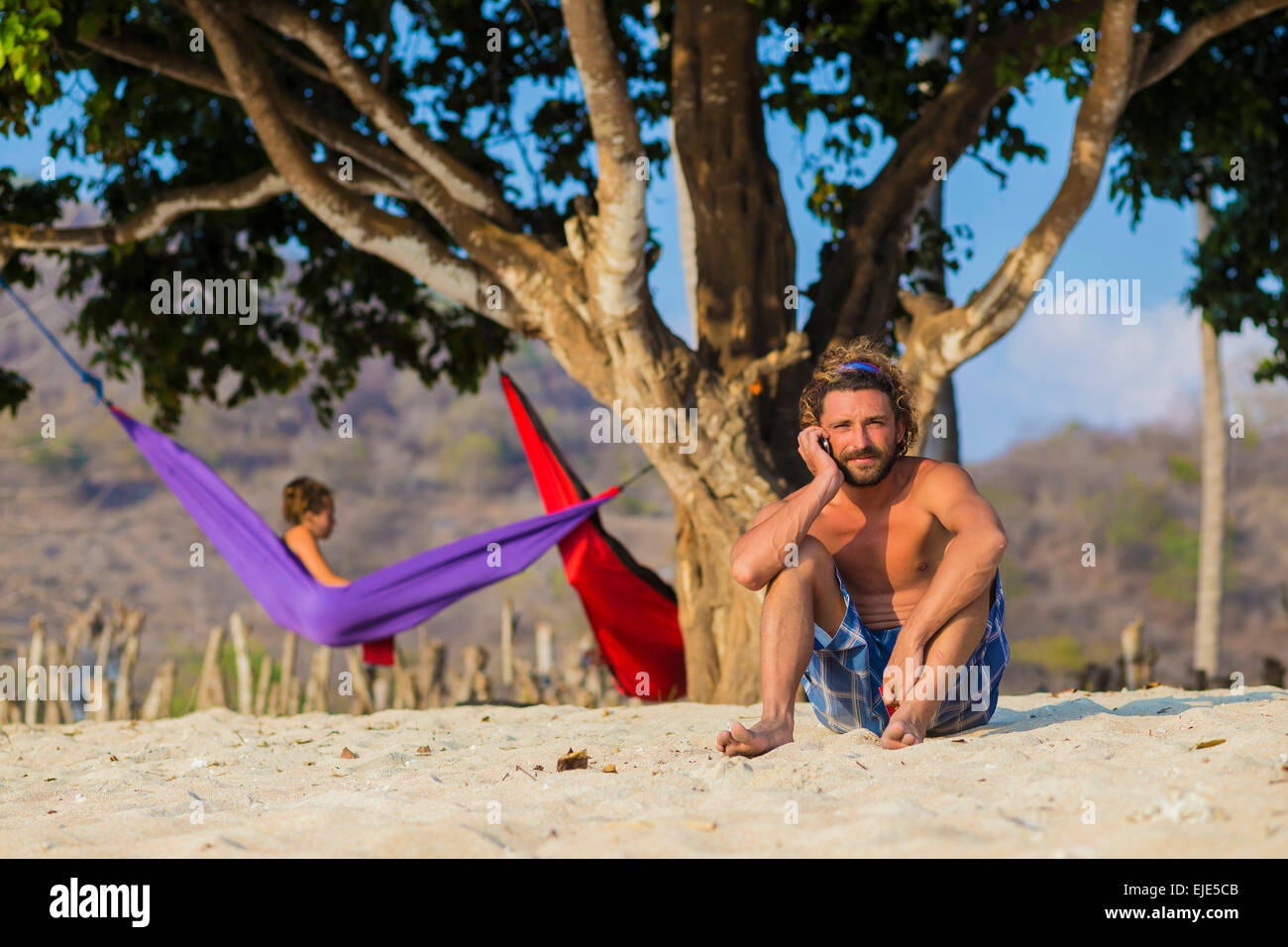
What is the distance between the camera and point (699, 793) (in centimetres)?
219

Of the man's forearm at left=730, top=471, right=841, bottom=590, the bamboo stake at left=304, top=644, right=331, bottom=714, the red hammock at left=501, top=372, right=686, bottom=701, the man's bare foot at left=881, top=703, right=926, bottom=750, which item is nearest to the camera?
the man's bare foot at left=881, top=703, right=926, bottom=750

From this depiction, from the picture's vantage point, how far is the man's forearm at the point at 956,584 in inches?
100

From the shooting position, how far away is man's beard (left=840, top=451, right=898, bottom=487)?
2.77m

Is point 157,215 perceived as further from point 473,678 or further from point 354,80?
point 473,678

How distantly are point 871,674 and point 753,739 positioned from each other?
396 millimetres

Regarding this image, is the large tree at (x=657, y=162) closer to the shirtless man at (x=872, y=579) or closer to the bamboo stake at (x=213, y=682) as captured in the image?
the shirtless man at (x=872, y=579)

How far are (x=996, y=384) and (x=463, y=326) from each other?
167ft

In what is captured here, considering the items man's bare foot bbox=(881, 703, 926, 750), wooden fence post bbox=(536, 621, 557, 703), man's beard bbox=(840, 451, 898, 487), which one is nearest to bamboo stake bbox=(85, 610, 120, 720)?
wooden fence post bbox=(536, 621, 557, 703)

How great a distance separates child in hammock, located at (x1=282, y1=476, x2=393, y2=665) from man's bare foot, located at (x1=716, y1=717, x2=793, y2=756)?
3.02 meters

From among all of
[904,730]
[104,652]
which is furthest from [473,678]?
[904,730]

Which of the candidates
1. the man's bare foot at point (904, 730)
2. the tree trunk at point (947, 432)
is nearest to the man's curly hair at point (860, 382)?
the man's bare foot at point (904, 730)

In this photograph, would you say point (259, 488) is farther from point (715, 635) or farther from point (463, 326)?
point (715, 635)

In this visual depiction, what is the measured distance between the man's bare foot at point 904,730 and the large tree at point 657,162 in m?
1.96

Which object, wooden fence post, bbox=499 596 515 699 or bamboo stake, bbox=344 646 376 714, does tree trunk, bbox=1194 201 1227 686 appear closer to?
wooden fence post, bbox=499 596 515 699
